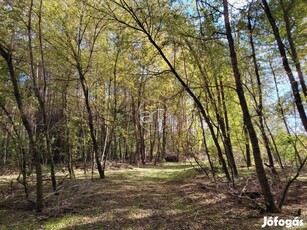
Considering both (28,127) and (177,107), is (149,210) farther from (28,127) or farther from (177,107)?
(28,127)

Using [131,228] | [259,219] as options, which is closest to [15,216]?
[131,228]

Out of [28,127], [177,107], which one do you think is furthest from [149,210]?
[28,127]

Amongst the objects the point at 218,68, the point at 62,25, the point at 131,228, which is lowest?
the point at 131,228

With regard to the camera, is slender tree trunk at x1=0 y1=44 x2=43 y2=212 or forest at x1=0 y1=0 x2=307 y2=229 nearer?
forest at x1=0 y1=0 x2=307 y2=229

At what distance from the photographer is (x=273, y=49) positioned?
7277 millimetres

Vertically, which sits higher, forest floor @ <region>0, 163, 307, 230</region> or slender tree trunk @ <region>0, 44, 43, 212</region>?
slender tree trunk @ <region>0, 44, 43, 212</region>

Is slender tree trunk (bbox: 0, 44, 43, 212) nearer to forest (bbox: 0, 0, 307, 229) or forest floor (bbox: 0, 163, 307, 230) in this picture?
forest (bbox: 0, 0, 307, 229)

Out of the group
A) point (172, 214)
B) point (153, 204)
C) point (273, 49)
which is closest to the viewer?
point (172, 214)

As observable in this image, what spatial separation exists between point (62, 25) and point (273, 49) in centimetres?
673

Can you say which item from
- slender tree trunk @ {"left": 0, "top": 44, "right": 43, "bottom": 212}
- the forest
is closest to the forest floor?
the forest

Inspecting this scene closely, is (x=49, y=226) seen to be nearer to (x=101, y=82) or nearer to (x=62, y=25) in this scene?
(x=62, y=25)

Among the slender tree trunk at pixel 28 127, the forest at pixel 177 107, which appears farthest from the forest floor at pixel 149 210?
the slender tree trunk at pixel 28 127

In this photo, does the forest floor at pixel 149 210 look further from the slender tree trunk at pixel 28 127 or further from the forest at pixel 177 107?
the slender tree trunk at pixel 28 127

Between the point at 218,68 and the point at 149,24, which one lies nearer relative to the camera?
the point at 149,24
